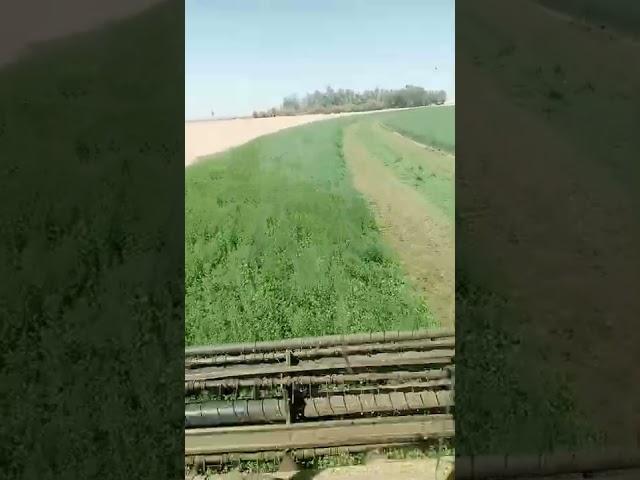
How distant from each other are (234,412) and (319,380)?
0.22 metres

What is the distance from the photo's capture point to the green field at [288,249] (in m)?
1.48

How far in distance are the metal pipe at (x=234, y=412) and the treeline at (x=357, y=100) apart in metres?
0.70

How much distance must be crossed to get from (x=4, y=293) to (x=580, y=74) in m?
1.37

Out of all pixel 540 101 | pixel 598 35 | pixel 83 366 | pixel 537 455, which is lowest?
pixel 537 455

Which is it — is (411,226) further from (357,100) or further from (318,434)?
(318,434)

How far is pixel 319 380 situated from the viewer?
5.23ft

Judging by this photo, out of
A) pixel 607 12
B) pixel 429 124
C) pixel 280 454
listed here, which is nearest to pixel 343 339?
pixel 280 454

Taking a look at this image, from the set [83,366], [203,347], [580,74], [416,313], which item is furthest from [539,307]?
[83,366]

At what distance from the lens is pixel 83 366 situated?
131 centimetres

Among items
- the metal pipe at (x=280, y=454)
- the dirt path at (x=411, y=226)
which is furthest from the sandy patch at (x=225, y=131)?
the metal pipe at (x=280, y=454)

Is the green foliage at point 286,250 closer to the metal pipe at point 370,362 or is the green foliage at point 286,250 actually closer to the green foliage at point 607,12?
the metal pipe at point 370,362

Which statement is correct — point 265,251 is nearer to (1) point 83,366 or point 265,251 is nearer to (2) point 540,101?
(1) point 83,366

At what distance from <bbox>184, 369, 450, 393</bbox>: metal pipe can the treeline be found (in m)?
0.64

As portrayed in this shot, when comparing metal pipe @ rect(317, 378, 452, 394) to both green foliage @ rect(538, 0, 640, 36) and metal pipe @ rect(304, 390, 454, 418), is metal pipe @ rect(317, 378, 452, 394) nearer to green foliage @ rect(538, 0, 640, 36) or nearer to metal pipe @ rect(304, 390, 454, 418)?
metal pipe @ rect(304, 390, 454, 418)
